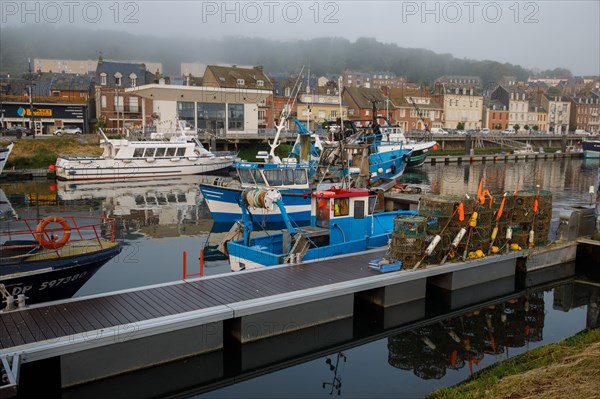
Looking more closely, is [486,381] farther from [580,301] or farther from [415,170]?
[415,170]

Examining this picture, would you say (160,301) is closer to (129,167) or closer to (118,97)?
(129,167)

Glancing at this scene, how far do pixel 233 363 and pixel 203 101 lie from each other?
49867 mm

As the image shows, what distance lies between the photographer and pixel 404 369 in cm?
1143

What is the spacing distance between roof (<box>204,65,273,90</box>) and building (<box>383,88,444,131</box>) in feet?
70.4

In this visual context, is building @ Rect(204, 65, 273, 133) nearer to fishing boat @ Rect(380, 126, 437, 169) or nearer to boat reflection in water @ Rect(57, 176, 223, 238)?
fishing boat @ Rect(380, 126, 437, 169)

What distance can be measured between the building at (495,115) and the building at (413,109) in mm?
13257

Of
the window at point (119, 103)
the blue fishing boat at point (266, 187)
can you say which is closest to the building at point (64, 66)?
the window at point (119, 103)

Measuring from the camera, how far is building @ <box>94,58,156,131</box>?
213ft

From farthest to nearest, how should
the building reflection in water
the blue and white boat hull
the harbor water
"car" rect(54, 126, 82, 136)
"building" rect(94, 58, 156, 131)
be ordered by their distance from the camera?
"building" rect(94, 58, 156, 131) < "car" rect(54, 126, 82, 136) < the blue and white boat hull < the building reflection in water < the harbor water

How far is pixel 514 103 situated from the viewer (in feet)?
344

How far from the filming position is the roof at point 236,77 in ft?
208

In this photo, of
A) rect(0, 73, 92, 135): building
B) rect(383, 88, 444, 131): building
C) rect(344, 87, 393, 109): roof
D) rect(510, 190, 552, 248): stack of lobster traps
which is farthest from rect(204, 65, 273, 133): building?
rect(510, 190, 552, 248): stack of lobster traps

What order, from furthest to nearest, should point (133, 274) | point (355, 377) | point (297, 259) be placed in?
point (133, 274)
point (297, 259)
point (355, 377)

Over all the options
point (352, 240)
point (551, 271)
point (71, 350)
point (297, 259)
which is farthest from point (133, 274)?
point (551, 271)
